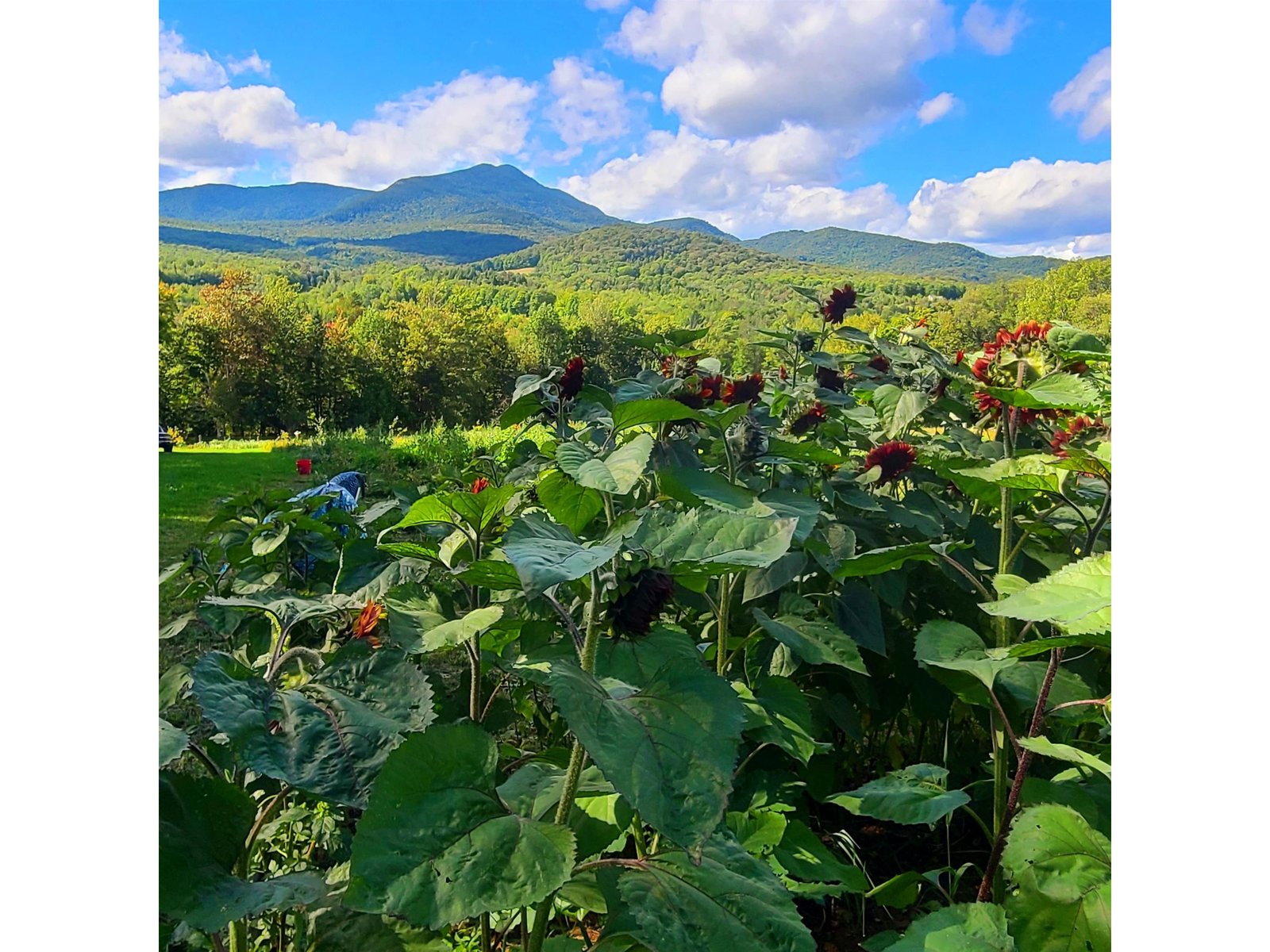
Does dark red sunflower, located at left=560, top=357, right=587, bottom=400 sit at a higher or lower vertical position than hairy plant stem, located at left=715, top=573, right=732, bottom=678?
higher

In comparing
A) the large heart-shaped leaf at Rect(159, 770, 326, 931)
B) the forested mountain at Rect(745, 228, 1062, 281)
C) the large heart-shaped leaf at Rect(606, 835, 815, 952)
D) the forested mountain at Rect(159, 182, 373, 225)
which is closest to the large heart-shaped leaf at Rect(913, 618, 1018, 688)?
the large heart-shaped leaf at Rect(606, 835, 815, 952)

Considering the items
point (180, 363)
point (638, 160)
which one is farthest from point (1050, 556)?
point (180, 363)

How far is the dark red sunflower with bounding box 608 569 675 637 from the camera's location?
38 centimetres

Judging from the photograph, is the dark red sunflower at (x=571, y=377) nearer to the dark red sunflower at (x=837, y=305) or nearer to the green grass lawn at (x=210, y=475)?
the dark red sunflower at (x=837, y=305)

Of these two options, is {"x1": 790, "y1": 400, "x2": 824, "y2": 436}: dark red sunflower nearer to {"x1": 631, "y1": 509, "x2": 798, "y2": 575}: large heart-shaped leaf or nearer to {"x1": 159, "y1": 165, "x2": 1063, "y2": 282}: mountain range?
{"x1": 631, "y1": 509, "x2": 798, "y2": 575}: large heart-shaped leaf

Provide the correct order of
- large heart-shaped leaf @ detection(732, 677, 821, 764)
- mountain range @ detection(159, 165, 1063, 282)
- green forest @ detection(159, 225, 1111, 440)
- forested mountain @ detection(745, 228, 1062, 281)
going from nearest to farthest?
large heart-shaped leaf @ detection(732, 677, 821, 764)
green forest @ detection(159, 225, 1111, 440)
forested mountain @ detection(745, 228, 1062, 281)
mountain range @ detection(159, 165, 1063, 282)

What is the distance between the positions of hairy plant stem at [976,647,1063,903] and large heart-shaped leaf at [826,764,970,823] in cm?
5

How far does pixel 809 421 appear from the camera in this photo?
3.43 feet

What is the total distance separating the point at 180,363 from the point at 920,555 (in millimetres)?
7819

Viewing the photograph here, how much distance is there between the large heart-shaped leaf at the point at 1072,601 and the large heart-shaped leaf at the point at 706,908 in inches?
7.3

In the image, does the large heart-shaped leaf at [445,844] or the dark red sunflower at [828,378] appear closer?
the large heart-shaped leaf at [445,844]


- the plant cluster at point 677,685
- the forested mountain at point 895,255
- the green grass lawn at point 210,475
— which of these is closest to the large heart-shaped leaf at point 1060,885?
the plant cluster at point 677,685

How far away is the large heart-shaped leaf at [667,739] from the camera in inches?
12.5
